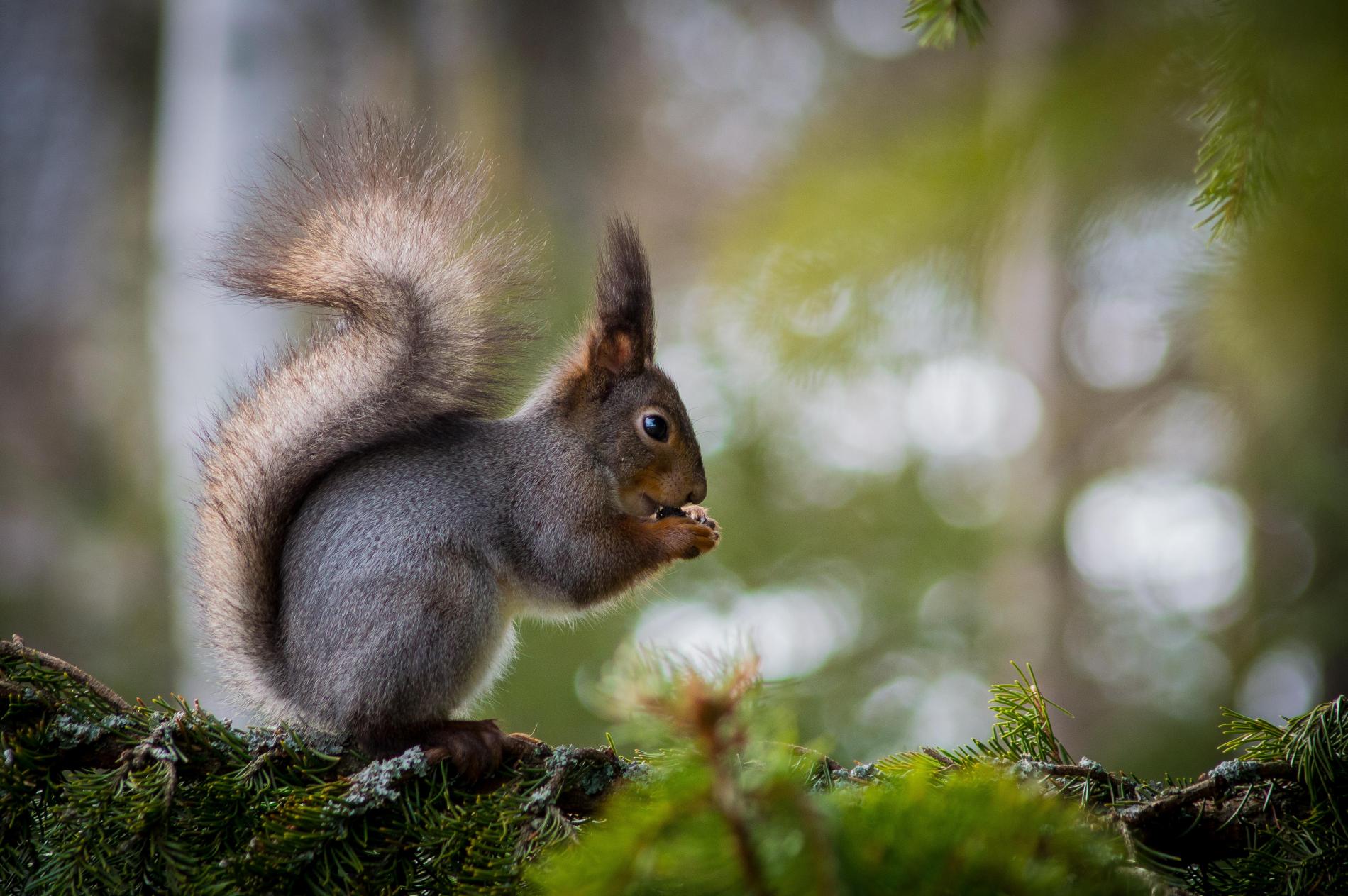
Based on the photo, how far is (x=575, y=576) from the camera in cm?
178

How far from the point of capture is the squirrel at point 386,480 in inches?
55.4

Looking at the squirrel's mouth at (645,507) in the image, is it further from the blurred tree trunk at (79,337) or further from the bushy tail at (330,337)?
the blurred tree trunk at (79,337)

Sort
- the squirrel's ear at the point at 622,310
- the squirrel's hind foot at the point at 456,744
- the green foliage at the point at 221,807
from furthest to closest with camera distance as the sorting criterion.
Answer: the squirrel's ear at the point at 622,310, the squirrel's hind foot at the point at 456,744, the green foliage at the point at 221,807

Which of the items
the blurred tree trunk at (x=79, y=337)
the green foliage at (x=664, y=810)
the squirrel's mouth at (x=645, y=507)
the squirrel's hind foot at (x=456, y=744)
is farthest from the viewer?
the blurred tree trunk at (x=79, y=337)

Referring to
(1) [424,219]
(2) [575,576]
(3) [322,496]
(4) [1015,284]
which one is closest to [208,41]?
(1) [424,219]

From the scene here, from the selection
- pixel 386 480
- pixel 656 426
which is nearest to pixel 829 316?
pixel 656 426

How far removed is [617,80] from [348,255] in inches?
134

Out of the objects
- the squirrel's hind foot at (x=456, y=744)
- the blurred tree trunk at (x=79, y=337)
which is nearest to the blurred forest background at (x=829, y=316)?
the blurred tree trunk at (x=79, y=337)

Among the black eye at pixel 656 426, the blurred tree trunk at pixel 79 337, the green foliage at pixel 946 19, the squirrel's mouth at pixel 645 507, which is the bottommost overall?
the green foliage at pixel 946 19

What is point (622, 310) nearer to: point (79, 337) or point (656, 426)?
point (656, 426)

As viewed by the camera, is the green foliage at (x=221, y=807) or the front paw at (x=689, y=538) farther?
the front paw at (x=689, y=538)

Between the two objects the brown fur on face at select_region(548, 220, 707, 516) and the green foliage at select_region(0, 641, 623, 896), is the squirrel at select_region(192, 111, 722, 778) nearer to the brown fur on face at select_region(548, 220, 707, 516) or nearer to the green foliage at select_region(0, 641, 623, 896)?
the brown fur on face at select_region(548, 220, 707, 516)

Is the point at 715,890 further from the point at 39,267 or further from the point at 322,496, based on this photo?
the point at 39,267

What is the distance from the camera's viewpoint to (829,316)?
1.82 meters
